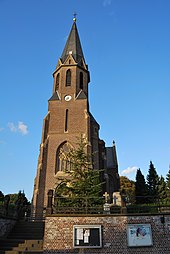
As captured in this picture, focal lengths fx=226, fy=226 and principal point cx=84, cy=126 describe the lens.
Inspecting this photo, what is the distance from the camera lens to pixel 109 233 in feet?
39.5

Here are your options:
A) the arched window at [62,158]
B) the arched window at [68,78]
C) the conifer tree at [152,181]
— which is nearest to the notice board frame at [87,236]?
the arched window at [62,158]

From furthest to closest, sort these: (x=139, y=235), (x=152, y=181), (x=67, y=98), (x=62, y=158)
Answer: (x=152, y=181) → (x=67, y=98) → (x=62, y=158) → (x=139, y=235)

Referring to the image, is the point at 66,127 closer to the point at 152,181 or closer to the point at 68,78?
the point at 68,78

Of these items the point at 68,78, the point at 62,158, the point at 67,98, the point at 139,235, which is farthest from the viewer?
the point at 68,78

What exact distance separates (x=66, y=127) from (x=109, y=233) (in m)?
18.2

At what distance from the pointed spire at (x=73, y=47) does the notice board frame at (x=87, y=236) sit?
92.1 feet

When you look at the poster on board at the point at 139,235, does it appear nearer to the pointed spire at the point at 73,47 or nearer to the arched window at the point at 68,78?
the arched window at the point at 68,78

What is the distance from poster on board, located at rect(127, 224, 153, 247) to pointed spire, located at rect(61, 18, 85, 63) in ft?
93.0

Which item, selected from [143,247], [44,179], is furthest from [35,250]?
[44,179]

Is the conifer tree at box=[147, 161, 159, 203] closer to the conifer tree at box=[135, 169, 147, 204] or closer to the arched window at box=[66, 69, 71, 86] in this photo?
the conifer tree at box=[135, 169, 147, 204]

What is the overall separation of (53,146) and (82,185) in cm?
1054

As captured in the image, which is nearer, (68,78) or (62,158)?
(62,158)

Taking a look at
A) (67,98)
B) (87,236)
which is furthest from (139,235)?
(67,98)

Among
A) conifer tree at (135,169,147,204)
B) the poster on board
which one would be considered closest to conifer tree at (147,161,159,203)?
conifer tree at (135,169,147,204)
